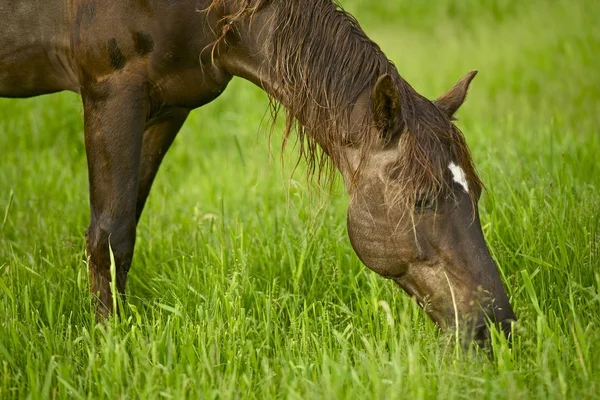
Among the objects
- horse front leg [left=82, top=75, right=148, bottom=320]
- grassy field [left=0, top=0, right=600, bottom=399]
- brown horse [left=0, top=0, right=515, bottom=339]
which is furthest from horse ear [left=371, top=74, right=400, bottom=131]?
horse front leg [left=82, top=75, right=148, bottom=320]

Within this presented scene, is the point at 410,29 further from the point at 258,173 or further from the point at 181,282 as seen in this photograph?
the point at 181,282

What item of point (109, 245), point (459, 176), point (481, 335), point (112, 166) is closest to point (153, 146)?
point (112, 166)

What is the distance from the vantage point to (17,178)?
5.29 meters

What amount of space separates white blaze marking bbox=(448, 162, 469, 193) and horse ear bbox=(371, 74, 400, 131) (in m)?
0.29

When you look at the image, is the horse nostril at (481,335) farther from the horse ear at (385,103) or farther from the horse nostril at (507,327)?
the horse ear at (385,103)

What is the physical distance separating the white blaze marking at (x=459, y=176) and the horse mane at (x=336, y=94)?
0.08 ft

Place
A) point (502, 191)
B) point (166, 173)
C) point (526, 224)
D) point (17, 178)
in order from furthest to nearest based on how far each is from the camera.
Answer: point (166, 173) < point (17, 178) < point (502, 191) < point (526, 224)

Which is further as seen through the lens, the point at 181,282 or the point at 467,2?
the point at 467,2

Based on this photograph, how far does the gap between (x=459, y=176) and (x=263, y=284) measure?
4.34 feet

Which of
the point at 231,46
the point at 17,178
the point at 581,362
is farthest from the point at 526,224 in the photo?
the point at 17,178

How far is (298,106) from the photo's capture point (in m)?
3.14

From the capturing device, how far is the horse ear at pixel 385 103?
277 centimetres

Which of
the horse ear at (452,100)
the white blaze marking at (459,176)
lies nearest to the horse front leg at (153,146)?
the horse ear at (452,100)

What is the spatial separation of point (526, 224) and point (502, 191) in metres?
0.64
